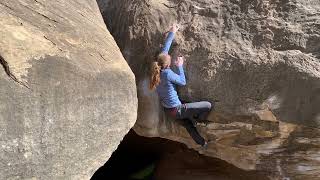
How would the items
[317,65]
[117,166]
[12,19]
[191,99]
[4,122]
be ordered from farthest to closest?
[117,166] < [191,99] < [317,65] < [12,19] < [4,122]

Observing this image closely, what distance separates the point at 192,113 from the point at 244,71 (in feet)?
1.61

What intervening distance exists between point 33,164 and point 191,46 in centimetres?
164

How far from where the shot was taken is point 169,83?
4090 millimetres

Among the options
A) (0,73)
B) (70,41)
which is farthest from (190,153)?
(0,73)

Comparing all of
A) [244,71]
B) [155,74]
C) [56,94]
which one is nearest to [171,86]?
[155,74]

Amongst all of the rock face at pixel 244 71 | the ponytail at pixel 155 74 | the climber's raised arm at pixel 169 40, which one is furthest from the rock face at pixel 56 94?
the rock face at pixel 244 71

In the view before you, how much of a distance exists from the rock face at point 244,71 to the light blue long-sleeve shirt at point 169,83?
0.10 meters

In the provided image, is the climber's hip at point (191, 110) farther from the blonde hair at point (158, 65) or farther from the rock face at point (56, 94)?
the rock face at point (56, 94)

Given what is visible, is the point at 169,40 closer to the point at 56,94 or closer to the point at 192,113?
the point at 192,113

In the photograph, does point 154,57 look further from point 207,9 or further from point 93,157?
point 93,157

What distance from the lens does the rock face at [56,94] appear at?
3.02m

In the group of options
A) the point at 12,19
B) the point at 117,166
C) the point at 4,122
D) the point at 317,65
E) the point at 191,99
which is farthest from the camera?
the point at 117,166

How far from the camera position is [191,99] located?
4.22 meters

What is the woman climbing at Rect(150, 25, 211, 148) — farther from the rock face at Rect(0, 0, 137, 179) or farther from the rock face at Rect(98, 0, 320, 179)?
the rock face at Rect(0, 0, 137, 179)
